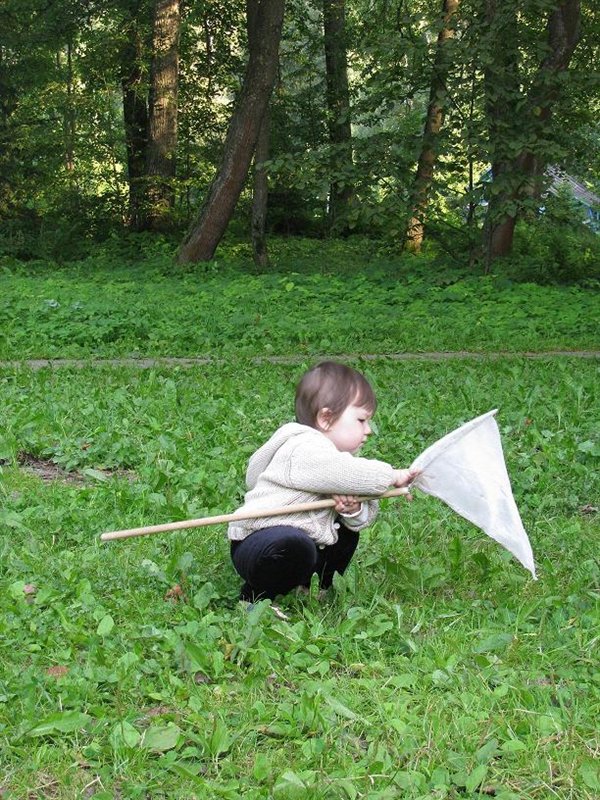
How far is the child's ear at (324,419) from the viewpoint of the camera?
3.69m

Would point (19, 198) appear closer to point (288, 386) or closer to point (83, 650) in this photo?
point (288, 386)

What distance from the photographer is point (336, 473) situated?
3545 mm

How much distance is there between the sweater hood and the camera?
12.2ft

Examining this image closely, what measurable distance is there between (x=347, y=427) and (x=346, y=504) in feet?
0.91

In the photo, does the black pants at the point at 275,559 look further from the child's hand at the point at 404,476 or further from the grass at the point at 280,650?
the child's hand at the point at 404,476

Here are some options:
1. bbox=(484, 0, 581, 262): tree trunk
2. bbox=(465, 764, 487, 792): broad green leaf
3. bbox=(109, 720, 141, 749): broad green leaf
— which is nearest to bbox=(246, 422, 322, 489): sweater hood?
bbox=(109, 720, 141, 749): broad green leaf

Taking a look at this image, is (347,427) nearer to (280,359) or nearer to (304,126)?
Answer: (280,359)

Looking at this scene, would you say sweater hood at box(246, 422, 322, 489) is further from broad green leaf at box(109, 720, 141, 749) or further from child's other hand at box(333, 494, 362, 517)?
broad green leaf at box(109, 720, 141, 749)

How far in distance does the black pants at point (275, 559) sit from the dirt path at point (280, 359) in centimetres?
552

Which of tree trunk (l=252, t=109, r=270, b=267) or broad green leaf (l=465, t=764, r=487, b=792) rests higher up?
tree trunk (l=252, t=109, r=270, b=267)

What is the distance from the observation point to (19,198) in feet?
77.0

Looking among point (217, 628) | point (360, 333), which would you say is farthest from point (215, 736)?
point (360, 333)

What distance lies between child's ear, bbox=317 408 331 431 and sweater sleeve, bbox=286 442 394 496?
13 cm

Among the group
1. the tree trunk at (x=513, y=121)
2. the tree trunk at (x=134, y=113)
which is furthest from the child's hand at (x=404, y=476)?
the tree trunk at (x=134, y=113)
